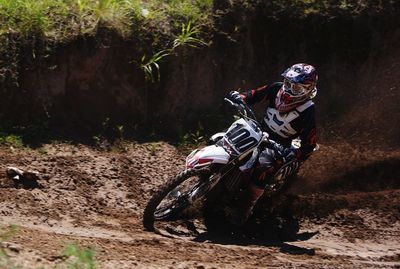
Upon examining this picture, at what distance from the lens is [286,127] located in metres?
7.76

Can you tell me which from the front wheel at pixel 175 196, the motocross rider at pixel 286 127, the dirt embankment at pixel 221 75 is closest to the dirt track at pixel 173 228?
the front wheel at pixel 175 196

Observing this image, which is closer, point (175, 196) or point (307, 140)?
point (175, 196)

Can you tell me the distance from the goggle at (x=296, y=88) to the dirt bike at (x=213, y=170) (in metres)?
0.58

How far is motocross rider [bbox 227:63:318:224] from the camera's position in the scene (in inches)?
292

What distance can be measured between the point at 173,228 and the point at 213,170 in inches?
32.1

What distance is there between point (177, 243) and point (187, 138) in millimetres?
2504

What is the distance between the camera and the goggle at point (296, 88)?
748 centimetres

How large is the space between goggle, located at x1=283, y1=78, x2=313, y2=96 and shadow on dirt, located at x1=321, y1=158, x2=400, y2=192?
170 cm

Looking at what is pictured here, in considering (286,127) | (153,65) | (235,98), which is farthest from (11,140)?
(286,127)

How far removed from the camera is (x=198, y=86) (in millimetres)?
9242

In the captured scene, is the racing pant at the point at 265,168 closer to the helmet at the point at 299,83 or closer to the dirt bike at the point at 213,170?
the dirt bike at the point at 213,170

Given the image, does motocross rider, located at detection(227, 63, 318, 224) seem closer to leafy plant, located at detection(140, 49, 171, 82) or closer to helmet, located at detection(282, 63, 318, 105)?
helmet, located at detection(282, 63, 318, 105)

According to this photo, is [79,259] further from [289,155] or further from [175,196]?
[289,155]

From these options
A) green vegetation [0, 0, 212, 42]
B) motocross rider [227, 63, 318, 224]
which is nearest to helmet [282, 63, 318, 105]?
motocross rider [227, 63, 318, 224]
